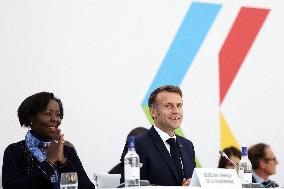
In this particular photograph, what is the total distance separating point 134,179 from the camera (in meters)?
3.73

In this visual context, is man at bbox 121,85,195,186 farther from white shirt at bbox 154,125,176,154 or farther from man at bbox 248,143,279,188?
man at bbox 248,143,279,188

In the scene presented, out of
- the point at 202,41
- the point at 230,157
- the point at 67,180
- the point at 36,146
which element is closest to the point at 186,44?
the point at 202,41

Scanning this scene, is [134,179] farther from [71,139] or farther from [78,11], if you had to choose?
[78,11]

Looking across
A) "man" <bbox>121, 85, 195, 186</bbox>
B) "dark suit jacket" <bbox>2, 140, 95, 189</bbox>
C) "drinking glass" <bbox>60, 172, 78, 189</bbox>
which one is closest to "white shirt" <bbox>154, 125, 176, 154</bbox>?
"man" <bbox>121, 85, 195, 186</bbox>

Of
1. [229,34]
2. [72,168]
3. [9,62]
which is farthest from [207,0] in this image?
[72,168]

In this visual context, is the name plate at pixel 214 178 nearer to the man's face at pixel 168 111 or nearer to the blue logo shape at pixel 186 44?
the man's face at pixel 168 111

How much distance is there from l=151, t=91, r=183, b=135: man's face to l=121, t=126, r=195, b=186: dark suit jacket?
0.23 ft

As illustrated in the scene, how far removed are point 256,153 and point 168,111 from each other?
5.79 feet

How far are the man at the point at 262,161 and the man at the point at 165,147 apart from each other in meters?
1.54

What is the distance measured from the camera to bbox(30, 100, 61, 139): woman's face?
441cm

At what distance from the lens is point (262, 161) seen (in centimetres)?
605

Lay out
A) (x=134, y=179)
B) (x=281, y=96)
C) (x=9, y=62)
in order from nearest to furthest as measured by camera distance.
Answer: (x=134, y=179) < (x=9, y=62) < (x=281, y=96)

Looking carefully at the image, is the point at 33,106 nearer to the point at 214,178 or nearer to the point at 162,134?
the point at 162,134

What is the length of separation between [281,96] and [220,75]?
21.9 inches
